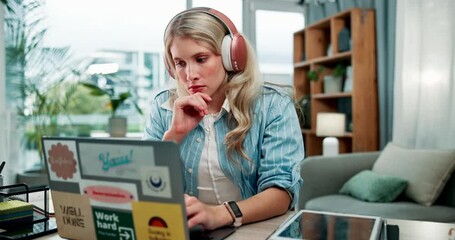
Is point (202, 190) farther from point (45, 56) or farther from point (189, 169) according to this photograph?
point (45, 56)

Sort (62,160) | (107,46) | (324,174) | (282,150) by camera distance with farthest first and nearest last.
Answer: (107,46) → (324,174) → (282,150) → (62,160)

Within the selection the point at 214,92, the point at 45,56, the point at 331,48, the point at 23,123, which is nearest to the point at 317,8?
the point at 331,48

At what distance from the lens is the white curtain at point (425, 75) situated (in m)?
2.93

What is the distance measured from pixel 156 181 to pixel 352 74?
319 cm

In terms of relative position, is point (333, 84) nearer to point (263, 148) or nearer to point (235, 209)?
point (263, 148)

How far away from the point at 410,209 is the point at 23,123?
3.07 m

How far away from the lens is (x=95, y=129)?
13.7 feet

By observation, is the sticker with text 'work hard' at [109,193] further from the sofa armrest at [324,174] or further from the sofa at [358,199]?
the sofa armrest at [324,174]

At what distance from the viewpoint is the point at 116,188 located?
0.65 meters

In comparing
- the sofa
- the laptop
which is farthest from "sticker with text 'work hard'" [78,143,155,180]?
the sofa

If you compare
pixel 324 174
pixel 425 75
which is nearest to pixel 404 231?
pixel 324 174

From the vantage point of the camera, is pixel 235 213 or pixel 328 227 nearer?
pixel 328 227

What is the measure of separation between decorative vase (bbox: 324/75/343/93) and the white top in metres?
2.94

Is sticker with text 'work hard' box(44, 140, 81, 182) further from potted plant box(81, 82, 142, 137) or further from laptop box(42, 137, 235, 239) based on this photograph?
potted plant box(81, 82, 142, 137)
